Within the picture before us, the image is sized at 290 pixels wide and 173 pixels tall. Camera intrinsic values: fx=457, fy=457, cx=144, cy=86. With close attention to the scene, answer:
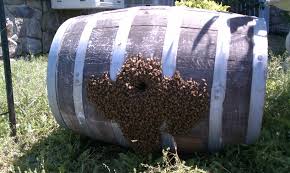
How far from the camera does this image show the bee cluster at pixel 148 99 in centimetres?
261

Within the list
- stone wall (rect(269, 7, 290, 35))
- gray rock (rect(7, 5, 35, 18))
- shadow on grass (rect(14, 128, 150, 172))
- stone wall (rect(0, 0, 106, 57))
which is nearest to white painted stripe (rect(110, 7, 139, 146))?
shadow on grass (rect(14, 128, 150, 172))

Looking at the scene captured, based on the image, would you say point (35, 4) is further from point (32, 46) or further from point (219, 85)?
point (219, 85)

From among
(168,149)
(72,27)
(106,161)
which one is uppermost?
(72,27)

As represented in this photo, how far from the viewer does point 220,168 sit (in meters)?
2.70

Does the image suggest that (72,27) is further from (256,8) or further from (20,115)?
(256,8)

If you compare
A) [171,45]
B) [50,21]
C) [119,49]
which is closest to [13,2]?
[50,21]

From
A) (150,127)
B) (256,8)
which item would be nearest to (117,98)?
(150,127)

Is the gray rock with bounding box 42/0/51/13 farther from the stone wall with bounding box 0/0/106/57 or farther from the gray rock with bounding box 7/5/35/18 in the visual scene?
the gray rock with bounding box 7/5/35/18

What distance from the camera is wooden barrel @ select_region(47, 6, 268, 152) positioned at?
2578mm

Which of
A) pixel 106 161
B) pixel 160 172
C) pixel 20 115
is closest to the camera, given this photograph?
pixel 160 172

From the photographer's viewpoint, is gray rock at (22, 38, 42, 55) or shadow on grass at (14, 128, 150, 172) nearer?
shadow on grass at (14, 128, 150, 172)

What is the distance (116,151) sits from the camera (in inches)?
122

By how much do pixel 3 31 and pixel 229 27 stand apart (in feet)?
5.13

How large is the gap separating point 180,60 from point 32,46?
504cm
